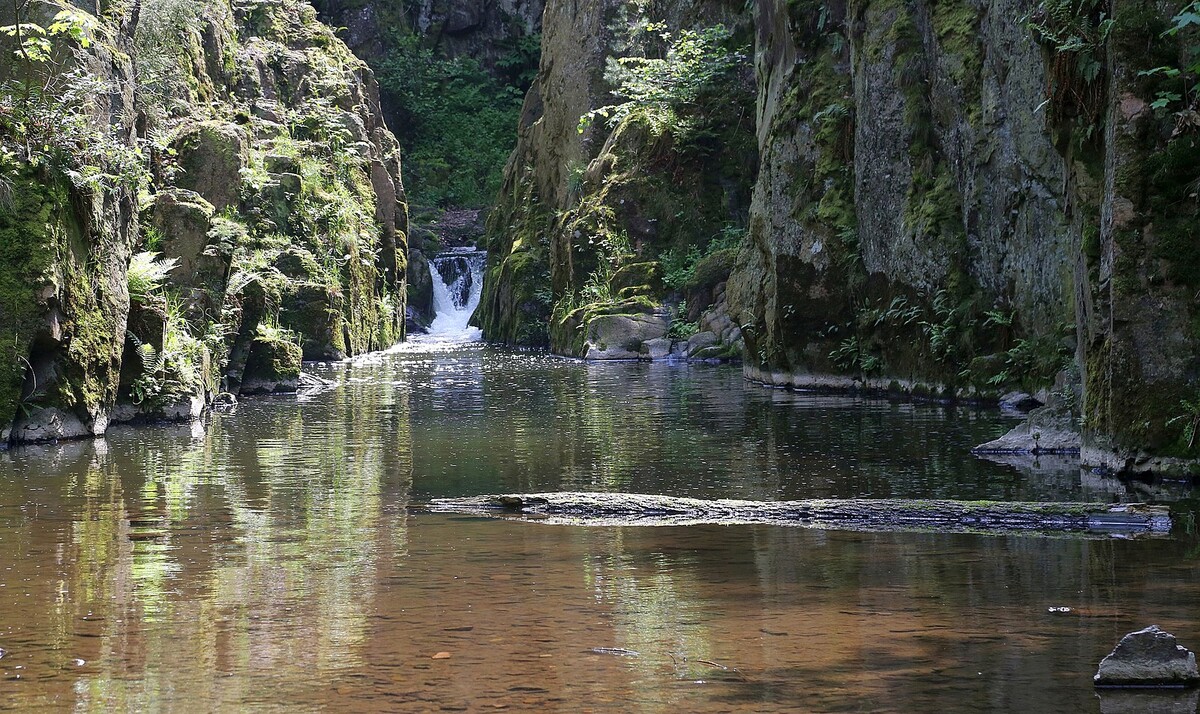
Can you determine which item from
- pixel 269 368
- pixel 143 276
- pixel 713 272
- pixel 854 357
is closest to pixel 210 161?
pixel 269 368

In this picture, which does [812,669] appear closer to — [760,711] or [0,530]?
[760,711]

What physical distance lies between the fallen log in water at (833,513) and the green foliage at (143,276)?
33.1 feet

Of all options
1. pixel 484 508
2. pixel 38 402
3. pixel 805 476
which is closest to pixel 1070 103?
pixel 805 476

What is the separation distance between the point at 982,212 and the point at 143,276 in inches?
510

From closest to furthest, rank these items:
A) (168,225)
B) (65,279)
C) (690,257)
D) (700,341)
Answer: (65,279) → (168,225) → (700,341) → (690,257)

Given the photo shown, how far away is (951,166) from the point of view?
21453 mm

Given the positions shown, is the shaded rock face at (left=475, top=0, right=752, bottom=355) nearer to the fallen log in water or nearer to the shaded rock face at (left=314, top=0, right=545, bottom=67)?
the shaded rock face at (left=314, top=0, right=545, bottom=67)

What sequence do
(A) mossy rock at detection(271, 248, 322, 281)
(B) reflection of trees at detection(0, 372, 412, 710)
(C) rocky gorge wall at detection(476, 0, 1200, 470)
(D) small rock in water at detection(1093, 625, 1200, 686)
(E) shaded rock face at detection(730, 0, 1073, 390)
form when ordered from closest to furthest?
(D) small rock in water at detection(1093, 625, 1200, 686), (B) reflection of trees at detection(0, 372, 412, 710), (C) rocky gorge wall at detection(476, 0, 1200, 470), (E) shaded rock face at detection(730, 0, 1073, 390), (A) mossy rock at detection(271, 248, 322, 281)

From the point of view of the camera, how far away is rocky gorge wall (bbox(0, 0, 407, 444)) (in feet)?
53.2

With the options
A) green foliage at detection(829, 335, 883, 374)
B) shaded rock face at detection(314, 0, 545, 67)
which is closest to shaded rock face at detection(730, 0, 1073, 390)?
green foliage at detection(829, 335, 883, 374)

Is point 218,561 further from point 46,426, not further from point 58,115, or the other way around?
point 58,115

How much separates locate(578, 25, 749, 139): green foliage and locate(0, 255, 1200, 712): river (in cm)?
2513

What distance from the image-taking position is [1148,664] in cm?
545

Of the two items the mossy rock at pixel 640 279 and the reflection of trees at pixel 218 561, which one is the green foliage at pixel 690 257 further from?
the reflection of trees at pixel 218 561
